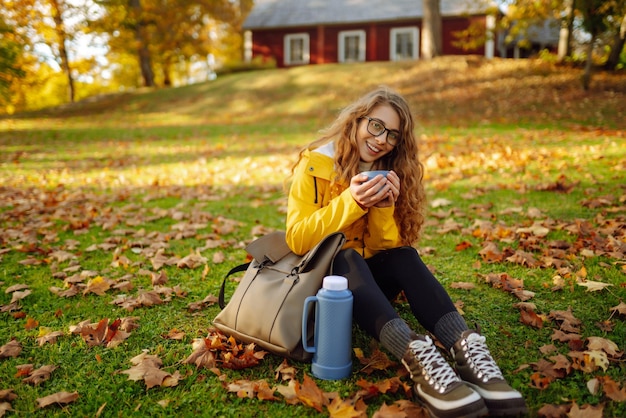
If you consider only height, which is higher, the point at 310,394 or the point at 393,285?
the point at 393,285

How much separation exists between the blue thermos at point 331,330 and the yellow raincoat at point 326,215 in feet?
1.17

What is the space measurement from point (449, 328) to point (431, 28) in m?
18.6

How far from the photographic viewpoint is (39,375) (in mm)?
2531

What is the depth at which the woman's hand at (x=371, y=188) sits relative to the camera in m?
2.55

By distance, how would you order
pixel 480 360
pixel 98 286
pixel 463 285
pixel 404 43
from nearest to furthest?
pixel 480 360
pixel 463 285
pixel 98 286
pixel 404 43

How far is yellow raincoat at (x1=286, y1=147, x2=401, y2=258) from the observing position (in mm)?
2650

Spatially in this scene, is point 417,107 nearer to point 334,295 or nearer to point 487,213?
point 487,213

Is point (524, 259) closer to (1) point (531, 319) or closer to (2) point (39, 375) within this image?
(1) point (531, 319)

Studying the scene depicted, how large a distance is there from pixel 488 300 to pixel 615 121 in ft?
33.3

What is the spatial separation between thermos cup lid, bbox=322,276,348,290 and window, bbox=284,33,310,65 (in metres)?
27.0

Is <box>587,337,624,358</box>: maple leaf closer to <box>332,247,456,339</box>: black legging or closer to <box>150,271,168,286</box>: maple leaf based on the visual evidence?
<box>332,247,456,339</box>: black legging

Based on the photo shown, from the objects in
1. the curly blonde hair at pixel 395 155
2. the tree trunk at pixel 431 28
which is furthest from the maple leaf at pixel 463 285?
the tree trunk at pixel 431 28

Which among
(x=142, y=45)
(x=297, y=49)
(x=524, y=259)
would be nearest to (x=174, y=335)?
(x=524, y=259)

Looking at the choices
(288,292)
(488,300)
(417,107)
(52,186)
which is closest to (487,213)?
(488,300)
